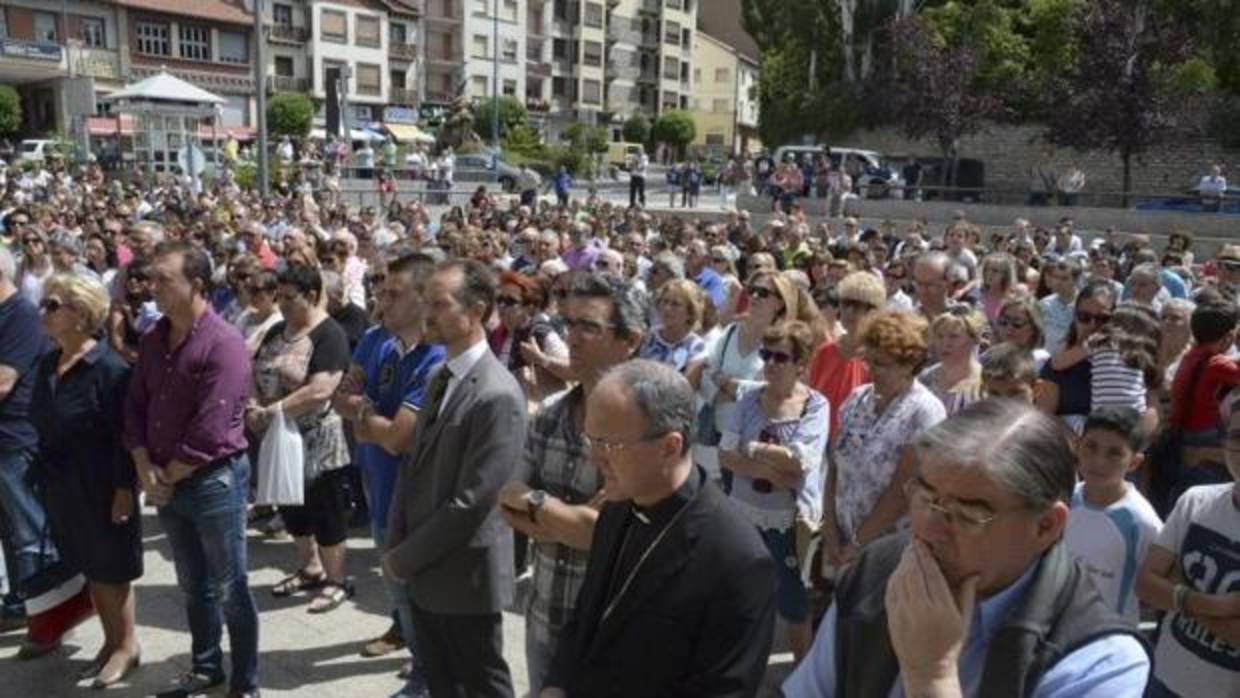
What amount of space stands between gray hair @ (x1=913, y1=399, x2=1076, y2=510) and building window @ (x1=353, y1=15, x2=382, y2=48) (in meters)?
66.7

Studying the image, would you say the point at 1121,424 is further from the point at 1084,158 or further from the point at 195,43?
the point at 195,43

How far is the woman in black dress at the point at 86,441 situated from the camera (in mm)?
4230

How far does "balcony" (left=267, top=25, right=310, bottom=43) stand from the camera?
59.4m

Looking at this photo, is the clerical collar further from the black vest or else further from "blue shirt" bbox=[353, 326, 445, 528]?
"blue shirt" bbox=[353, 326, 445, 528]

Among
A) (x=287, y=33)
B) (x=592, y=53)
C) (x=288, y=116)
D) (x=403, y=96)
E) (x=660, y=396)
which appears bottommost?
(x=660, y=396)

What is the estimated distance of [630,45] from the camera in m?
79.0

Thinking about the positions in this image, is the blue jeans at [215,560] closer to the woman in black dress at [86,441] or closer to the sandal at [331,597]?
the woman in black dress at [86,441]

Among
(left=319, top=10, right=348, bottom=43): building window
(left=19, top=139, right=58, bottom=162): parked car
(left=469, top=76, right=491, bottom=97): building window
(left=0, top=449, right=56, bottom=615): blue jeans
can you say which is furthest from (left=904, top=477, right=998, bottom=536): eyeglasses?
(left=469, top=76, right=491, bottom=97): building window

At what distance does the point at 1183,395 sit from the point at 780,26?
40211 mm

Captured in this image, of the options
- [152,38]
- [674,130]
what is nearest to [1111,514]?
[152,38]

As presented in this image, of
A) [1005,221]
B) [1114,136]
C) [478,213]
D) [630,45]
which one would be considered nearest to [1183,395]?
[478,213]

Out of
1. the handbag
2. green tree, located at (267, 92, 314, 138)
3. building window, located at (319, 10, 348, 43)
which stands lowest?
the handbag

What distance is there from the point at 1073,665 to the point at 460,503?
2.14m

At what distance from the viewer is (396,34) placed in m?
65.9
